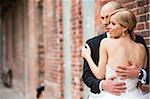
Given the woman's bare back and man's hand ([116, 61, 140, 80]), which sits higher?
the woman's bare back

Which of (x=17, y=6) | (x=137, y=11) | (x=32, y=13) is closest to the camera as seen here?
(x=137, y=11)

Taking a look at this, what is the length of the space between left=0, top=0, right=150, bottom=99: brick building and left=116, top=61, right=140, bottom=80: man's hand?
0.93 m

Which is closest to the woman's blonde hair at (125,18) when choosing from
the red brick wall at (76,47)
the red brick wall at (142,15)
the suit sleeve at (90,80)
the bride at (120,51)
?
the bride at (120,51)

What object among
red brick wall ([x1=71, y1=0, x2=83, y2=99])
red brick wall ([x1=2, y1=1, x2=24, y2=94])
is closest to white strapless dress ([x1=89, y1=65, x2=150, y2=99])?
red brick wall ([x1=71, y1=0, x2=83, y2=99])

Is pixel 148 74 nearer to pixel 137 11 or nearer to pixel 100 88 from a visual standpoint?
pixel 100 88

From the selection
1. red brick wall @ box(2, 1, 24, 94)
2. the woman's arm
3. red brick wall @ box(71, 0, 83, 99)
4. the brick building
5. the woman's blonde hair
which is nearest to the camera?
the woman's blonde hair

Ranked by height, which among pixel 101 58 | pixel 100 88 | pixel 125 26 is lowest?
pixel 100 88

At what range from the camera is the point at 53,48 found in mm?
10172

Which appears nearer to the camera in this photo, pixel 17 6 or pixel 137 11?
pixel 137 11

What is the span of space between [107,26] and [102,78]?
0.41 metres

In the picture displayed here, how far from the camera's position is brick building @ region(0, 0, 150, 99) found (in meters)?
6.68

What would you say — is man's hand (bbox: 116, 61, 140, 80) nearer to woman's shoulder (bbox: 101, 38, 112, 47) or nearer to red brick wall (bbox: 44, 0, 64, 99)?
woman's shoulder (bbox: 101, 38, 112, 47)

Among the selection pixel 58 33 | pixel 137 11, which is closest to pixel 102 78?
pixel 137 11

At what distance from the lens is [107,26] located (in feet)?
12.9
